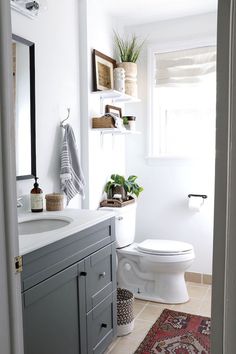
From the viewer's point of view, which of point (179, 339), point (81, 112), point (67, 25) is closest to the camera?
point (179, 339)

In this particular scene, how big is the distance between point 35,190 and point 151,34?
1938mm

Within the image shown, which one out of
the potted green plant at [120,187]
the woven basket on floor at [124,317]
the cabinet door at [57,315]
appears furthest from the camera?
the potted green plant at [120,187]

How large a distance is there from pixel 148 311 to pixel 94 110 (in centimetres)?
164

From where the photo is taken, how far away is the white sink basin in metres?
1.89

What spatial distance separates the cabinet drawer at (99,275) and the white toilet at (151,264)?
0.60 meters

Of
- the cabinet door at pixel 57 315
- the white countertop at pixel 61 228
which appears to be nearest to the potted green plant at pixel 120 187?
the white countertop at pixel 61 228

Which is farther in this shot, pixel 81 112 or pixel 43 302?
pixel 81 112

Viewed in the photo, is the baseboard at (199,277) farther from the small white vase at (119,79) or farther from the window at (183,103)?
the small white vase at (119,79)

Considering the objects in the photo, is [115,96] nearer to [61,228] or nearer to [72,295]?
[61,228]

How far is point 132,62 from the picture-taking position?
9.68 feet

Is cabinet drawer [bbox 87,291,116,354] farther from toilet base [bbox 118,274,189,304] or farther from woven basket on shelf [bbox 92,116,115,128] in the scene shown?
woven basket on shelf [bbox 92,116,115,128]

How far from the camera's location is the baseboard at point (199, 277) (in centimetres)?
308

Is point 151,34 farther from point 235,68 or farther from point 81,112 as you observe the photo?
point 235,68

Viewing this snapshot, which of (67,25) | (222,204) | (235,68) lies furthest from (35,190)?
(235,68)
